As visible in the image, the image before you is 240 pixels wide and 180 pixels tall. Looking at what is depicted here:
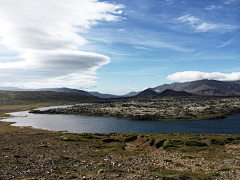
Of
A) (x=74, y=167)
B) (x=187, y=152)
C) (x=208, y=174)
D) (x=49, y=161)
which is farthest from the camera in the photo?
(x=187, y=152)

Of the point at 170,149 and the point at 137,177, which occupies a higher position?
the point at 137,177

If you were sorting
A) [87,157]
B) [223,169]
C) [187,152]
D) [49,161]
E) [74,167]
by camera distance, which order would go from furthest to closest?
1. [187,152]
2. [87,157]
3. [49,161]
4. [74,167]
5. [223,169]

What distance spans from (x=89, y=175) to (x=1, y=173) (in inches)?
506

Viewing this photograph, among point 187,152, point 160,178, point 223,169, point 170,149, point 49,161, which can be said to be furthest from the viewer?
point 170,149

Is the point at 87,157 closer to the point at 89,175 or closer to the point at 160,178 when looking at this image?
the point at 89,175

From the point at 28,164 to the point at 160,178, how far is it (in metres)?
22.7

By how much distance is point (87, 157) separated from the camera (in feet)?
118

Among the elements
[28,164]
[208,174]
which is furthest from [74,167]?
[208,174]

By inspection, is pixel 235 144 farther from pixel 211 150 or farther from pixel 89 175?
pixel 89 175

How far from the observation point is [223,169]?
25125 mm

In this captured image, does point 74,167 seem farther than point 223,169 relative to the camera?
Yes

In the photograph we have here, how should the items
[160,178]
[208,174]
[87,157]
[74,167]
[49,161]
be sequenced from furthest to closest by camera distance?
[87,157] → [49,161] → [74,167] → [208,174] → [160,178]

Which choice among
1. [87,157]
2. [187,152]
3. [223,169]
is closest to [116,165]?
[87,157]

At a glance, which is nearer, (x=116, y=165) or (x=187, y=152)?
(x=116, y=165)
